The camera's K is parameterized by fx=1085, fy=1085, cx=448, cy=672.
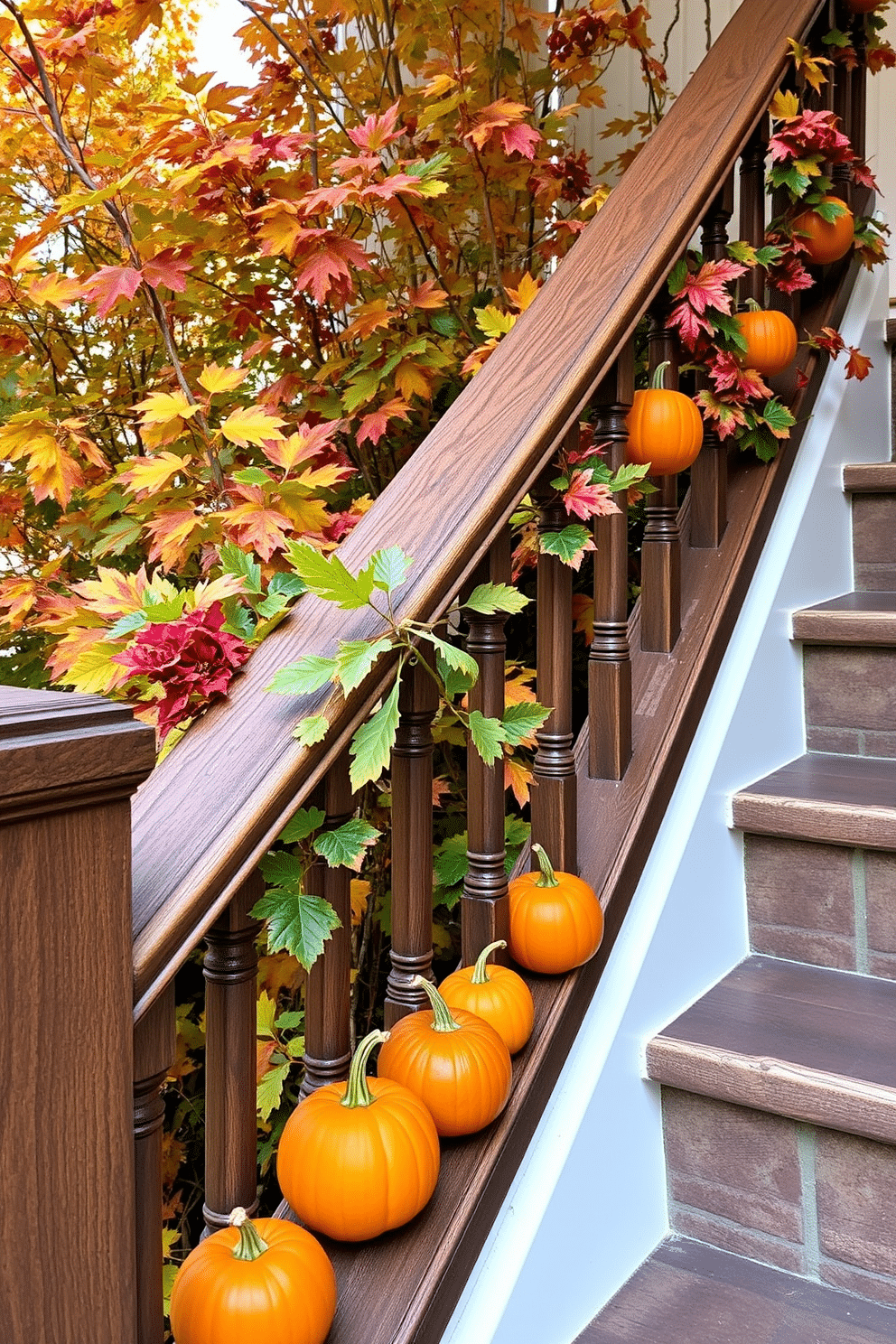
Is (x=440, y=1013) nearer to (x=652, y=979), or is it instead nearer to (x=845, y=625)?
(x=652, y=979)

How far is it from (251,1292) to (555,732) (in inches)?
24.0

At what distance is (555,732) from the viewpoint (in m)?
1.15

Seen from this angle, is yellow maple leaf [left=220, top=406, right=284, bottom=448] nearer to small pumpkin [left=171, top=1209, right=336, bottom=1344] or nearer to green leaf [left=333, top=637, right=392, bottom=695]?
green leaf [left=333, top=637, right=392, bottom=695]

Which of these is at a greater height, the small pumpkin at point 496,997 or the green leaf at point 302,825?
the green leaf at point 302,825

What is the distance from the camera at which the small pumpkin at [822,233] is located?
Result: 1636 mm

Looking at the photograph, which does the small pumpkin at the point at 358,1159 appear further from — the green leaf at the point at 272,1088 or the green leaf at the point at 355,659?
the green leaf at the point at 272,1088

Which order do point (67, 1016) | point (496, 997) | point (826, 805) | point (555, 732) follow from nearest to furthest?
point (67, 1016) < point (496, 997) < point (555, 732) < point (826, 805)

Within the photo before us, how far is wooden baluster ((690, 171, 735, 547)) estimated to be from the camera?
4.74ft

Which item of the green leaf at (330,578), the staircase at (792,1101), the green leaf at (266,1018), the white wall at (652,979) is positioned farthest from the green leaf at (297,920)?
the green leaf at (266,1018)

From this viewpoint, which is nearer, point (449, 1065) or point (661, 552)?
point (449, 1065)

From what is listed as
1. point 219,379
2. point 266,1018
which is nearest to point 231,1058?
point 266,1018

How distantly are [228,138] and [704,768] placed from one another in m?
1.19

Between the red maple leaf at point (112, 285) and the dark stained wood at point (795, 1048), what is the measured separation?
1.13m

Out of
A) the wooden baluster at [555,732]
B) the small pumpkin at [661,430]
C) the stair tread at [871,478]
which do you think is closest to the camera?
the wooden baluster at [555,732]
